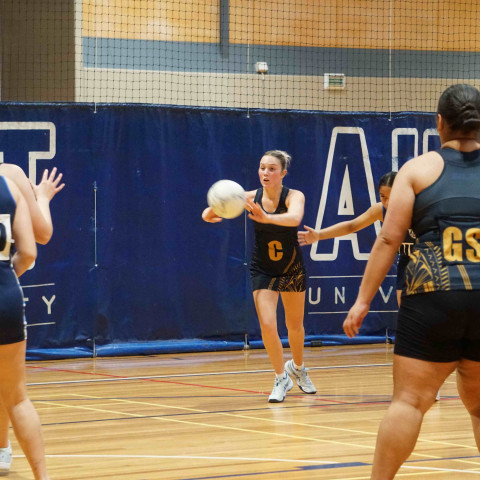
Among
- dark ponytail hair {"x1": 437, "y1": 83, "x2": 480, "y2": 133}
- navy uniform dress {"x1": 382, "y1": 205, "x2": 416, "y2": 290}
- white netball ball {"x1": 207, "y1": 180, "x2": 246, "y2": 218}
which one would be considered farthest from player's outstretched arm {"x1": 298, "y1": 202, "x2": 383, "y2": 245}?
dark ponytail hair {"x1": 437, "y1": 83, "x2": 480, "y2": 133}

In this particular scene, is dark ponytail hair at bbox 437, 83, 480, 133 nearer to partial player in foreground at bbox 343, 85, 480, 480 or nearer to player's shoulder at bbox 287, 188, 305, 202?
partial player in foreground at bbox 343, 85, 480, 480

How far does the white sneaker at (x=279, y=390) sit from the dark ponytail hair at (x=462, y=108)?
14.1 feet

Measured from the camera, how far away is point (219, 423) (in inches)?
270

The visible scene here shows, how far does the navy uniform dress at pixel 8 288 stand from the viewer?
423cm

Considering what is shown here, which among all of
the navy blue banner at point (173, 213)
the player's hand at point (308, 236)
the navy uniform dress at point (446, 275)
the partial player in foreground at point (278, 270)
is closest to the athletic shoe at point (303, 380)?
the partial player in foreground at point (278, 270)

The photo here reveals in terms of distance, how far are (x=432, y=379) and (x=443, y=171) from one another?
817 millimetres

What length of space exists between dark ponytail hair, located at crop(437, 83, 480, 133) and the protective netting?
9.36 m

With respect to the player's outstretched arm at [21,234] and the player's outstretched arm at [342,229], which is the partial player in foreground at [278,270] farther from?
the player's outstretched arm at [21,234]

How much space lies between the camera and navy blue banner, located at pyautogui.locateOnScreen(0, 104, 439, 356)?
10.5 meters

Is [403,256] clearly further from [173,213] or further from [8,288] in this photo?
[8,288]

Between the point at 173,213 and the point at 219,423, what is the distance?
451cm

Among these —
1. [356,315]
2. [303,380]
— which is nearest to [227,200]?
[303,380]

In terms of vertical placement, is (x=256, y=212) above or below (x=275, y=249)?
above

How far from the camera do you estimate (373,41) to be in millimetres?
15484
